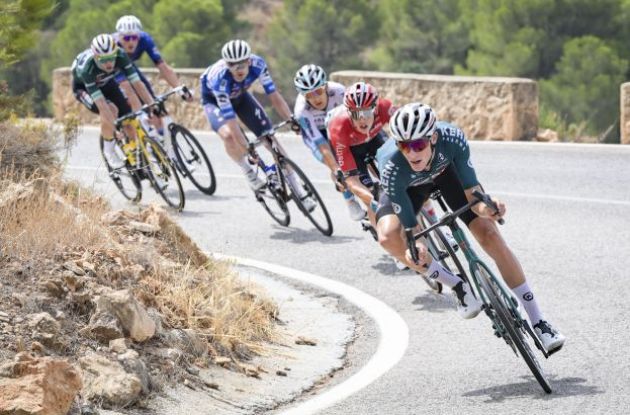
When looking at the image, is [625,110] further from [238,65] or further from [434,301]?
[434,301]

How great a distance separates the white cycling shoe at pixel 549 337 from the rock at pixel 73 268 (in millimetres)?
2954

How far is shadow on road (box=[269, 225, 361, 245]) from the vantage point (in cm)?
1318

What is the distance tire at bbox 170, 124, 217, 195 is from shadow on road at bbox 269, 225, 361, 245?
77.8 inches

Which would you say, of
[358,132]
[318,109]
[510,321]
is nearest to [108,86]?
[318,109]

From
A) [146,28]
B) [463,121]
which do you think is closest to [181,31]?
[146,28]

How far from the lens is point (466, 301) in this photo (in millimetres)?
8031

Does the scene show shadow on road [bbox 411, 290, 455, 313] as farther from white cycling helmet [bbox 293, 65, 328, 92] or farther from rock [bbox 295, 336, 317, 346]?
white cycling helmet [bbox 293, 65, 328, 92]

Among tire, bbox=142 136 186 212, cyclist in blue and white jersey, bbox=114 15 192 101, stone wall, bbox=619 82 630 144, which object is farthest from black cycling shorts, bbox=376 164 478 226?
stone wall, bbox=619 82 630 144

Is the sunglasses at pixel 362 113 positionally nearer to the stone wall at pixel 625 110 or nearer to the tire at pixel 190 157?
the tire at pixel 190 157

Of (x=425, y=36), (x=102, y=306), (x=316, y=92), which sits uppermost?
(x=316, y=92)

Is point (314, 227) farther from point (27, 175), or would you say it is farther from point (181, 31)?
point (181, 31)

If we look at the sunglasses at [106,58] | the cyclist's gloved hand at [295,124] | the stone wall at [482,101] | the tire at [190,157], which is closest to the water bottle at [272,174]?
the cyclist's gloved hand at [295,124]

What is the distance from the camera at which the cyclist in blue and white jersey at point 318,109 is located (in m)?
12.0

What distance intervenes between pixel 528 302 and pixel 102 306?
2.70 meters
